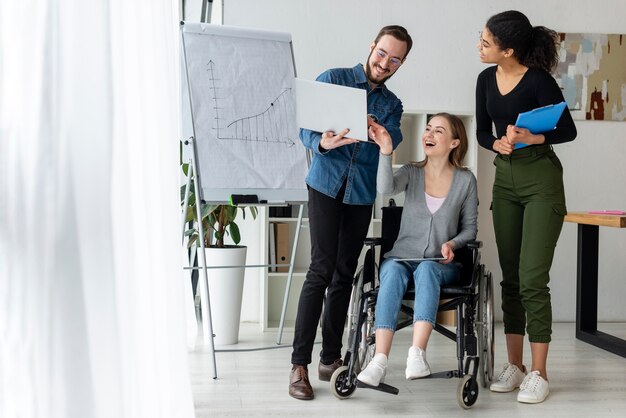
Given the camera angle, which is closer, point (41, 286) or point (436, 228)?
point (41, 286)

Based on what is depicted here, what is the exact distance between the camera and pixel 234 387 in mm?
3119

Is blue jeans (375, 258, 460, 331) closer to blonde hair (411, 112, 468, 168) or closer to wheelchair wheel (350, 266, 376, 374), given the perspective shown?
wheelchair wheel (350, 266, 376, 374)

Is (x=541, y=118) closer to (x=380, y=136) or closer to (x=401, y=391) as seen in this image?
(x=380, y=136)

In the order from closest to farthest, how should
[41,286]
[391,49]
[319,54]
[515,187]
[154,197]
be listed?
[41,286] < [154,197] < [391,49] < [515,187] < [319,54]

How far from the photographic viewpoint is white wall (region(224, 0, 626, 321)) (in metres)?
4.65

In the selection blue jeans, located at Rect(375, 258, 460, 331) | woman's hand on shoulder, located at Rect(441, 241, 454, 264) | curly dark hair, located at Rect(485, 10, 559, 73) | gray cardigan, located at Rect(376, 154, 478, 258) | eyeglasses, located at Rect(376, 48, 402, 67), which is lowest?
blue jeans, located at Rect(375, 258, 460, 331)

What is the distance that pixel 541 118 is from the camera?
2.79 metres

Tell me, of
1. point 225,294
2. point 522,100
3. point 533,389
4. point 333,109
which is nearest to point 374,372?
point 533,389

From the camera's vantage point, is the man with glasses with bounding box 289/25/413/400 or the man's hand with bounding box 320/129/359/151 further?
the man with glasses with bounding box 289/25/413/400

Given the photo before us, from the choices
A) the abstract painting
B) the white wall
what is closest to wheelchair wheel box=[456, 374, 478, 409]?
the white wall

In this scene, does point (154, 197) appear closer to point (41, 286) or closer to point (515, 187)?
point (41, 286)

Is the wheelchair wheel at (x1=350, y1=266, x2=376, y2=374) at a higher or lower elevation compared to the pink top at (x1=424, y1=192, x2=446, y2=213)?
lower

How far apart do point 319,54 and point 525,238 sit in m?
2.11

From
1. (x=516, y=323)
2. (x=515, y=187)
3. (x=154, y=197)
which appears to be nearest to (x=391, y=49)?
(x=515, y=187)
